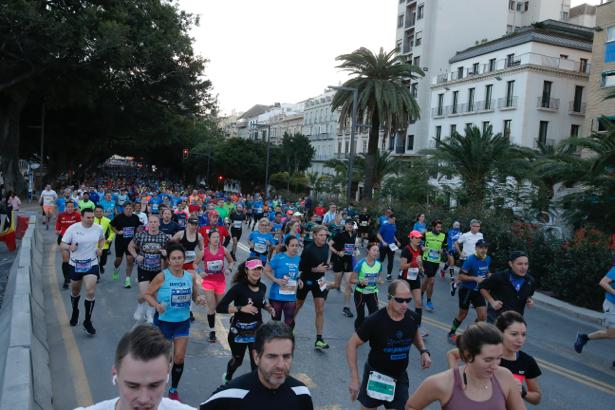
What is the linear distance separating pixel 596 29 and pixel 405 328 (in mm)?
35117

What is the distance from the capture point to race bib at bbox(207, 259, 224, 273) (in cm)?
849

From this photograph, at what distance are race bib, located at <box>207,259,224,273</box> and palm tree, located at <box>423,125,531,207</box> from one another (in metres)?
15.3

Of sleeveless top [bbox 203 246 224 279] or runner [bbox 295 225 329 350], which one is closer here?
runner [bbox 295 225 329 350]

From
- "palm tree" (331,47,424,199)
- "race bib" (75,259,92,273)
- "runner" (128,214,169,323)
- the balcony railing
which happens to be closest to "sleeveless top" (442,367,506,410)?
"runner" (128,214,169,323)

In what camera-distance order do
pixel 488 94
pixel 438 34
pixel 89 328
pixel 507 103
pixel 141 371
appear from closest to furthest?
pixel 141 371 → pixel 89 328 → pixel 507 103 → pixel 488 94 → pixel 438 34

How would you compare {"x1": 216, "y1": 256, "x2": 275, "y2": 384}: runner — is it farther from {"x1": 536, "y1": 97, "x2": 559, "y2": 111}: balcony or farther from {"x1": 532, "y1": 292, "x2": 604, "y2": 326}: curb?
{"x1": 536, "y1": 97, "x2": 559, "y2": 111}: balcony

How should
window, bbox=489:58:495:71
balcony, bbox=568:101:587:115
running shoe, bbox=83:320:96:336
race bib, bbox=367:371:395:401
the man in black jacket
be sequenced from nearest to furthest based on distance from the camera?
race bib, bbox=367:371:395:401 → the man in black jacket → running shoe, bbox=83:320:96:336 → balcony, bbox=568:101:587:115 → window, bbox=489:58:495:71

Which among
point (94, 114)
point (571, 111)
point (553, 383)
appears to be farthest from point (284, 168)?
point (553, 383)

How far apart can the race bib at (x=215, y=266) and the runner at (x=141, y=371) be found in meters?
5.85

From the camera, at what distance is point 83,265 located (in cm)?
858

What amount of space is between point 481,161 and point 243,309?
18.2 metres

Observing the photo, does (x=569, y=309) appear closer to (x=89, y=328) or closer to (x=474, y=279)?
(x=474, y=279)

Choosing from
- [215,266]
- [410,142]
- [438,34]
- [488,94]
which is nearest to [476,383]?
[215,266]

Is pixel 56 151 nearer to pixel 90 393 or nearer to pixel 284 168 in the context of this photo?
pixel 284 168
